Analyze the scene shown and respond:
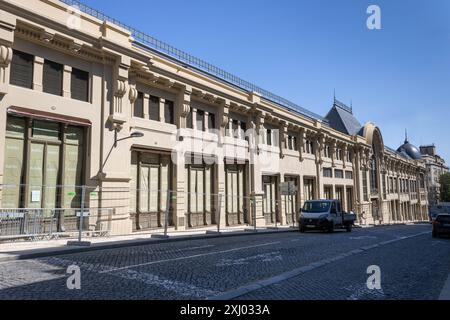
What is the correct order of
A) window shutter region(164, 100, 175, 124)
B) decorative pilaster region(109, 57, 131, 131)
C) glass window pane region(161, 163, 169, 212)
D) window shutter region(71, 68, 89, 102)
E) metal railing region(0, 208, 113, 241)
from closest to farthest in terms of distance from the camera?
metal railing region(0, 208, 113, 241) < window shutter region(71, 68, 89, 102) < decorative pilaster region(109, 57, 131, 131) < glass window pane region(161, 163, 169, 212) < window shutter region(164, 100, 175, 124)

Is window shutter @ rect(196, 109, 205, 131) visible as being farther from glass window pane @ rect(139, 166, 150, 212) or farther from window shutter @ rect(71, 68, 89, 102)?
window shutter @ rect(71, 68, 89, 102)

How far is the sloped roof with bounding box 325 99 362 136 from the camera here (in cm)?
4834

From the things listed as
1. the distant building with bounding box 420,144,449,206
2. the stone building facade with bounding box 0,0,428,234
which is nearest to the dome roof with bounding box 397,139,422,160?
the distant building with bounding box 420,144,449,206

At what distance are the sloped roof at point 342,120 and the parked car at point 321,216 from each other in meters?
27.0

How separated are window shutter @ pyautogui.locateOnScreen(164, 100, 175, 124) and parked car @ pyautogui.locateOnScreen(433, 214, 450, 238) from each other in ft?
50.1

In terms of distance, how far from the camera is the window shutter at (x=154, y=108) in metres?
19.2

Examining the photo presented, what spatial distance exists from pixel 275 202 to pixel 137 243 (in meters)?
17.6

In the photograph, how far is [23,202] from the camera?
42.8ft

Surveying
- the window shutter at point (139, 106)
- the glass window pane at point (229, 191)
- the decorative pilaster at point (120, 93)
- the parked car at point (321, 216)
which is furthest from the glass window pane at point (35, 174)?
the parked car at point (321, 216)

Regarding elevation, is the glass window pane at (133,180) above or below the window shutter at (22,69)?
below

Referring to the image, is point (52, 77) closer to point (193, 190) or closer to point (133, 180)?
point (133, 180)

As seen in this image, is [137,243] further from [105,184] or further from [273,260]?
[273,260]

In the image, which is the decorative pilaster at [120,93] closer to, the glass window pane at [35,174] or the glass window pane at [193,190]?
the glass window pane at [35,174]
